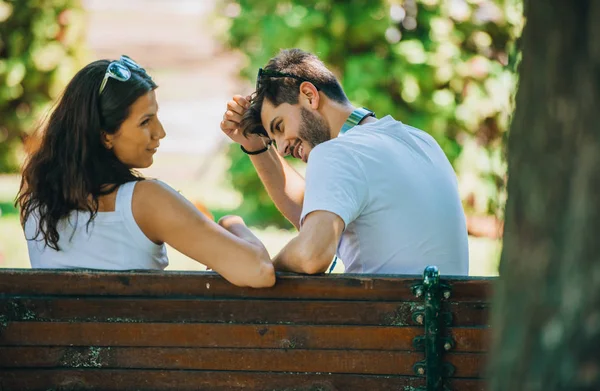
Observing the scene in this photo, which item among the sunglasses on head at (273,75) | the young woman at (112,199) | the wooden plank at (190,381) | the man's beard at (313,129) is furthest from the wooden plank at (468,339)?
the sunglasses on head at (273,75)

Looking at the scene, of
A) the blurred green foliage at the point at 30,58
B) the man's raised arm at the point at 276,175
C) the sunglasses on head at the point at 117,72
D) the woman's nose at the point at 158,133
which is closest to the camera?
the sunglasses on head at the point at 117,72

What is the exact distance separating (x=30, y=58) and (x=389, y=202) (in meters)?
9.95

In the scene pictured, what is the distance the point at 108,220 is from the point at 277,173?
121cm

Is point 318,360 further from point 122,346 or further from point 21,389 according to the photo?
point 21,389

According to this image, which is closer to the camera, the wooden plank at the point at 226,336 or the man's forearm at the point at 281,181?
the wooden plank at the point at 226,336

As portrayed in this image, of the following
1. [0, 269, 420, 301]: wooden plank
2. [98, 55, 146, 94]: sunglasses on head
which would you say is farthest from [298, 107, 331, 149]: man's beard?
[0, 269, 420, 301]: wooden plank

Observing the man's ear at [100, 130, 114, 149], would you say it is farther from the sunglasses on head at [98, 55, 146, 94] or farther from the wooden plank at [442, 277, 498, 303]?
the wooden plank at [442, 277, 498, 303]

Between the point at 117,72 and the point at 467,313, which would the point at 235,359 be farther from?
the point at 117,72

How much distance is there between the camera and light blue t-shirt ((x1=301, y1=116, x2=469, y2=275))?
2.78m

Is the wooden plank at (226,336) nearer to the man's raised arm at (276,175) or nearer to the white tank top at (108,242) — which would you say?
the white tank top at (108,242)

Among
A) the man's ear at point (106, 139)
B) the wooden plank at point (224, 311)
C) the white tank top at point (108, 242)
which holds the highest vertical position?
the man's ear at point (106, 139)

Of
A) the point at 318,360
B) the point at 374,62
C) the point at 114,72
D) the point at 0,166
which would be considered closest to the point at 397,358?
the point at 318,360

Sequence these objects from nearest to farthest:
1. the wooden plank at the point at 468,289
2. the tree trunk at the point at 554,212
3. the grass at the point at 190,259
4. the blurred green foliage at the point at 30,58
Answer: the tree trunk at the point at 554,212 → the wooden plank at the point at 468,289 → the grass at the point at 190,259 → the blurred green foliage at the point at 30,58

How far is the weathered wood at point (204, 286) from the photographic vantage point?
2.53 m
